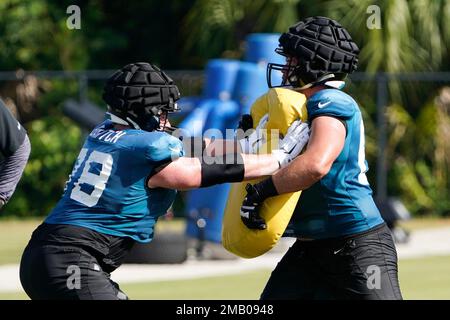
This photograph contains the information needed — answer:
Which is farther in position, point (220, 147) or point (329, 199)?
point (220, 147)

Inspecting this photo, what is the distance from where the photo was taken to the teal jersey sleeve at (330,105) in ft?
19.8

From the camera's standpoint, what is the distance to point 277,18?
19797 millimetres

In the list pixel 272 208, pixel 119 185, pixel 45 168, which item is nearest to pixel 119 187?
pixel 119 185

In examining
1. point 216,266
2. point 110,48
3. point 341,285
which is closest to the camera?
point 341,285

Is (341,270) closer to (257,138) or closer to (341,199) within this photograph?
(341,199)

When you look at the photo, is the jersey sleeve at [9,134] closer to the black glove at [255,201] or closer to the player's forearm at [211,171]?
the player's forearm at [211,171]

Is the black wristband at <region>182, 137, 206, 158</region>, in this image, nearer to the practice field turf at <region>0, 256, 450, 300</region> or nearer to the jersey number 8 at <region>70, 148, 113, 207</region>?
the jersey number 8 at <region>70, 148, 113, 207</region>

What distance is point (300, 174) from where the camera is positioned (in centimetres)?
595

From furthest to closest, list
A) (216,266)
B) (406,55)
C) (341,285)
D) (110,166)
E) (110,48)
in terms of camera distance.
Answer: (110,48)
(406,55)
(216,266)
(341,285)
(110,166)

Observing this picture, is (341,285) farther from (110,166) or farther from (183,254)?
(183,254)

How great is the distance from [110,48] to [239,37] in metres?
2.66

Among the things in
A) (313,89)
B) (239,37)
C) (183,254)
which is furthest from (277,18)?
(313,89)

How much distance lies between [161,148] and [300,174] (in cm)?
69

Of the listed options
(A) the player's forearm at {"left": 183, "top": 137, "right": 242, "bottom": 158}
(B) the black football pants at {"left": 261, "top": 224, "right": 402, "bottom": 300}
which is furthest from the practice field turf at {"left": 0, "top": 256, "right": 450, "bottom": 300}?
(B) the black football pants at {"left": 261, "top": 224, "right": 402, "bottom": 300}
